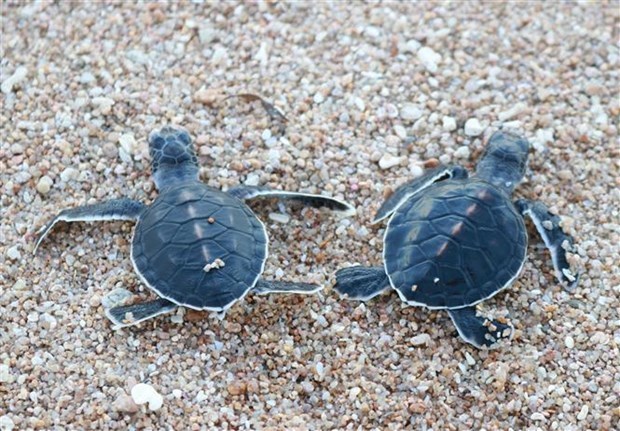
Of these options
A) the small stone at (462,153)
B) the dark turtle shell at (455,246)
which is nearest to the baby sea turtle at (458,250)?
the dark turtle shell at (455,246)

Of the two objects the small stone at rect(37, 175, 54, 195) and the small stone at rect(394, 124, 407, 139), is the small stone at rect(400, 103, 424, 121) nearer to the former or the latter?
the small stone at rect(394, 124, 407, 139)

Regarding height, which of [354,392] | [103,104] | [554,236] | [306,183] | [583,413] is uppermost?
[103,104]

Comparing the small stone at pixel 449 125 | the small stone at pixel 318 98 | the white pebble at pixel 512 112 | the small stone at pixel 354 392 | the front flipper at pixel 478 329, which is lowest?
the small stone at pixel 354 392

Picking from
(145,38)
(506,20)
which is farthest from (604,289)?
(145,38)

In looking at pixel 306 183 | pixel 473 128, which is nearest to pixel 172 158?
pixel 306 183

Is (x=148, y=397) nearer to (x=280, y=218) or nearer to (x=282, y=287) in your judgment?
(x=282, y=287)

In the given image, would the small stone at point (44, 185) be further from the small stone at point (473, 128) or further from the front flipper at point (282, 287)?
the small stone at point (473, 128)

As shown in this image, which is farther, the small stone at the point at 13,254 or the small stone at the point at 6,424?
the small stone at the point at 13,254

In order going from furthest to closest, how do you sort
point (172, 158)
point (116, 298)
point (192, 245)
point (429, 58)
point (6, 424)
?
point (429, 58) < point (172, 158) < point (116, 298) < point (192, 245) < point (6, 424)
